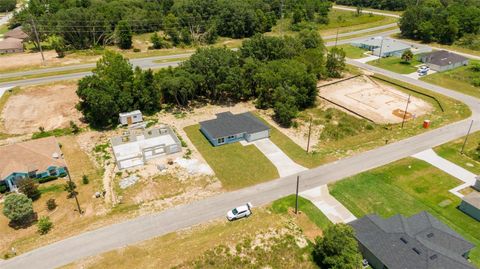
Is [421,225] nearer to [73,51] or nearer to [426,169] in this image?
[426,169]

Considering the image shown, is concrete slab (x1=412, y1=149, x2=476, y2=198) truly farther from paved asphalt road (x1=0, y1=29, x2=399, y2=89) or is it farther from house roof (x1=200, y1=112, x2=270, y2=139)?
paved asphalt road (x1=0, y1=29, x2=399, y2=89)

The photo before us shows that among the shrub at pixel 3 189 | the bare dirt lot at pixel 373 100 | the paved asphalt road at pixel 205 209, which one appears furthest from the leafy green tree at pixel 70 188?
the bare dirt lot at pixel 373 100

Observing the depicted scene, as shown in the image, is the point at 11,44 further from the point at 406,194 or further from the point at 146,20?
the point at 406,194

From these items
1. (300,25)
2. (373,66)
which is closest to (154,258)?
(373,66)

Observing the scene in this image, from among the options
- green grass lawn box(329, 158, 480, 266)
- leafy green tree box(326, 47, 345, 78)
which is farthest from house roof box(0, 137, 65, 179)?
leafy green tree box(326, 47, 345, 78)

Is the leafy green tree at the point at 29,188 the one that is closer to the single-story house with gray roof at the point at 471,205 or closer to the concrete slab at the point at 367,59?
the single-story house with gray roof at the point at 471,205

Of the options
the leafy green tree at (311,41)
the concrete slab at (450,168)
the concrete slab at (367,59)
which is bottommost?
the concrete slab at (450,168)
